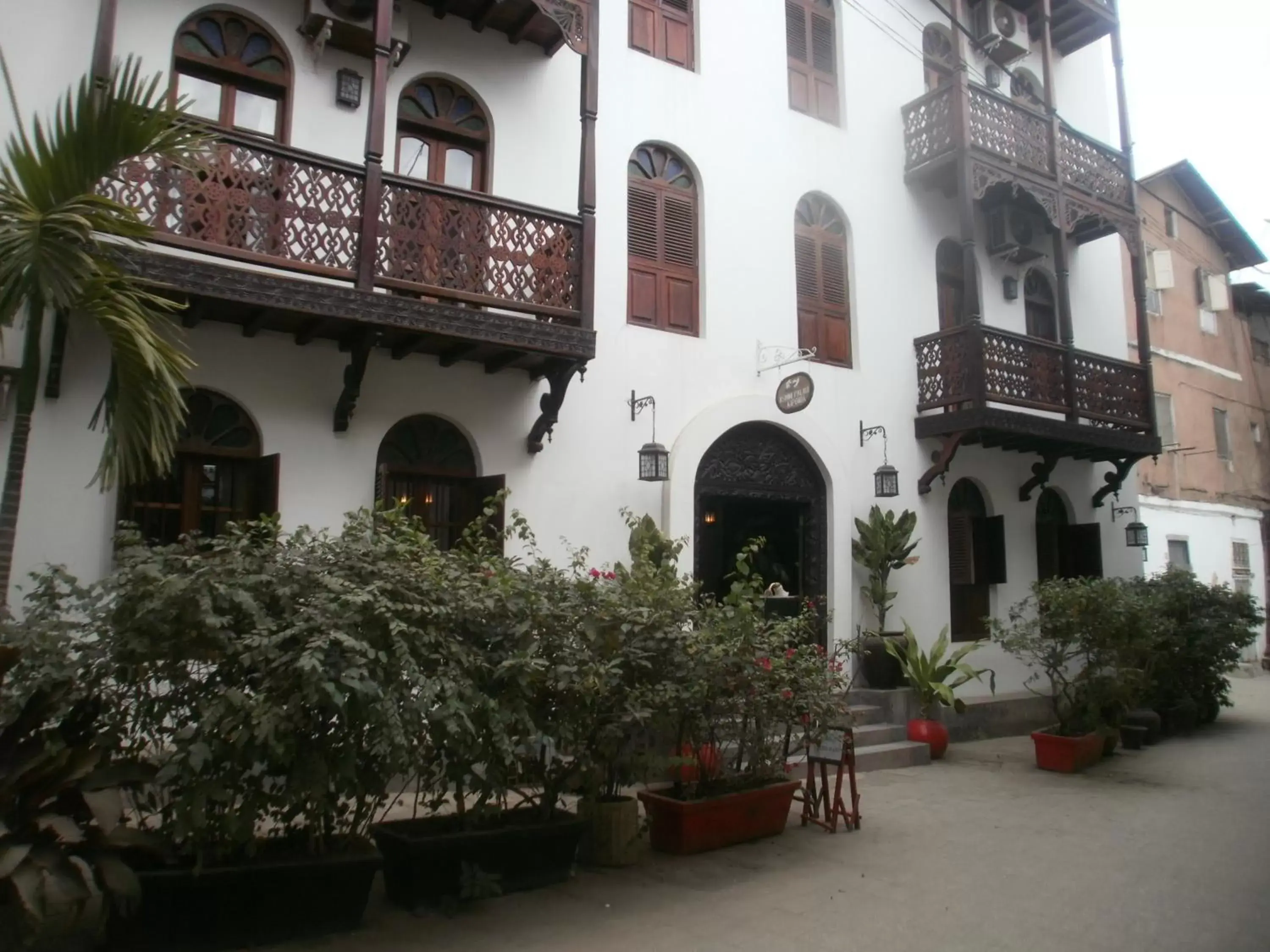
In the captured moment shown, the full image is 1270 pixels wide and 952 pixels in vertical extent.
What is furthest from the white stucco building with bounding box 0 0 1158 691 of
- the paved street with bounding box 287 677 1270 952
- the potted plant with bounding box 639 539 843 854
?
the paved street with bounding box 287 677 1270 952

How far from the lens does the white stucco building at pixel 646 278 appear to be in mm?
7590

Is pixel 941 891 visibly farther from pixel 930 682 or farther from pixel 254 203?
pixel 254 203

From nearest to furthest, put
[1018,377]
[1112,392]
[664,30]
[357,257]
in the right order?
[357,257] < [664,30] < [1018,377] < [1112,392]

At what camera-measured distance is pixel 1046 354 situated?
12.8 metres

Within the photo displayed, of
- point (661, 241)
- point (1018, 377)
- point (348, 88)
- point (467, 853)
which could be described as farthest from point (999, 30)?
point (467, 853)

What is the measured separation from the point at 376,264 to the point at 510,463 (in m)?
2.33

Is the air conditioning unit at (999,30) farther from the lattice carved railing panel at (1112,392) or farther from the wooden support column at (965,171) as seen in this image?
the lattice carved railing panel at (1112,392)

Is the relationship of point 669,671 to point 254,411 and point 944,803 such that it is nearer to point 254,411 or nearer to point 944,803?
point 944,803

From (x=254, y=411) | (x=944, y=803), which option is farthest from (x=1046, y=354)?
(x=254, y=411)

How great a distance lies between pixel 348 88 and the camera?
8.72m

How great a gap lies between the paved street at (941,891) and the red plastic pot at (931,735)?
1534mm

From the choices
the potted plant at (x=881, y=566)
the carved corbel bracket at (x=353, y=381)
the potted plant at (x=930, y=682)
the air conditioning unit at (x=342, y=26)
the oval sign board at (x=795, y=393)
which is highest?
the air conditioning unit at (x=342, y=26)

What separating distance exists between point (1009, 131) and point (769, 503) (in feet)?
20.5

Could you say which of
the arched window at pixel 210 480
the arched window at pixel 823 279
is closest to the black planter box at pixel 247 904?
the arched window at pixel 210 480
